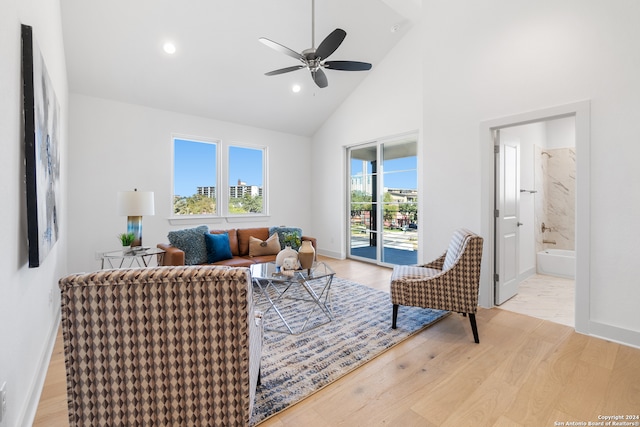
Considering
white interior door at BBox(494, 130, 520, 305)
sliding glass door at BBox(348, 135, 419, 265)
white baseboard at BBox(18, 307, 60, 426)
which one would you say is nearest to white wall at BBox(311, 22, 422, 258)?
sliding glass door at BBox(348, 135, 419, 265)

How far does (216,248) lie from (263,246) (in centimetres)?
69

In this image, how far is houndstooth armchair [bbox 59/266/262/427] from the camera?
1083mm

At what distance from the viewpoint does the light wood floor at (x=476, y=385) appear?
1.62 metres

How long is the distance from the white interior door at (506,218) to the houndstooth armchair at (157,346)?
316 centimetres

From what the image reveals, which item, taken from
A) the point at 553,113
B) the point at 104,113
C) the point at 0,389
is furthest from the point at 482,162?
the point at 104,113

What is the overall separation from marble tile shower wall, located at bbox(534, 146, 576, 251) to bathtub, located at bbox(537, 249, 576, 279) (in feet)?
0.66

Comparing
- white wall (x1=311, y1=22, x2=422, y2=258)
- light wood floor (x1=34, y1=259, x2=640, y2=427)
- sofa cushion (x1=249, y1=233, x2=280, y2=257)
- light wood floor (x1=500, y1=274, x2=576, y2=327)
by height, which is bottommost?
light wood floor (x1=34, y1=259, x2=640, y2=427)

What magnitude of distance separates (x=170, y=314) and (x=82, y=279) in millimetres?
342

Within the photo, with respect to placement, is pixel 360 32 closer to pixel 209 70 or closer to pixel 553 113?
pixel 209 70

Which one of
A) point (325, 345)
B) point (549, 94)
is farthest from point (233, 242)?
point (549, 94)

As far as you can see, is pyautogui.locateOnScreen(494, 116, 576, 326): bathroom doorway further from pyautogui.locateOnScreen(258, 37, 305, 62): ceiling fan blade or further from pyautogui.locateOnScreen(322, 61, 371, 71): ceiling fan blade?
pyautogui.locateOnScreen(258, 37, 305, 62): ceiling fan blade

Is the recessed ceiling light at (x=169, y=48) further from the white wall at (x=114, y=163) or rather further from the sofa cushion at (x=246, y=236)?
the sofa cushion at (x=246, y=236)

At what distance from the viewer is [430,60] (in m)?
3.63

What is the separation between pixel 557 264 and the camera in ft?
14.9
